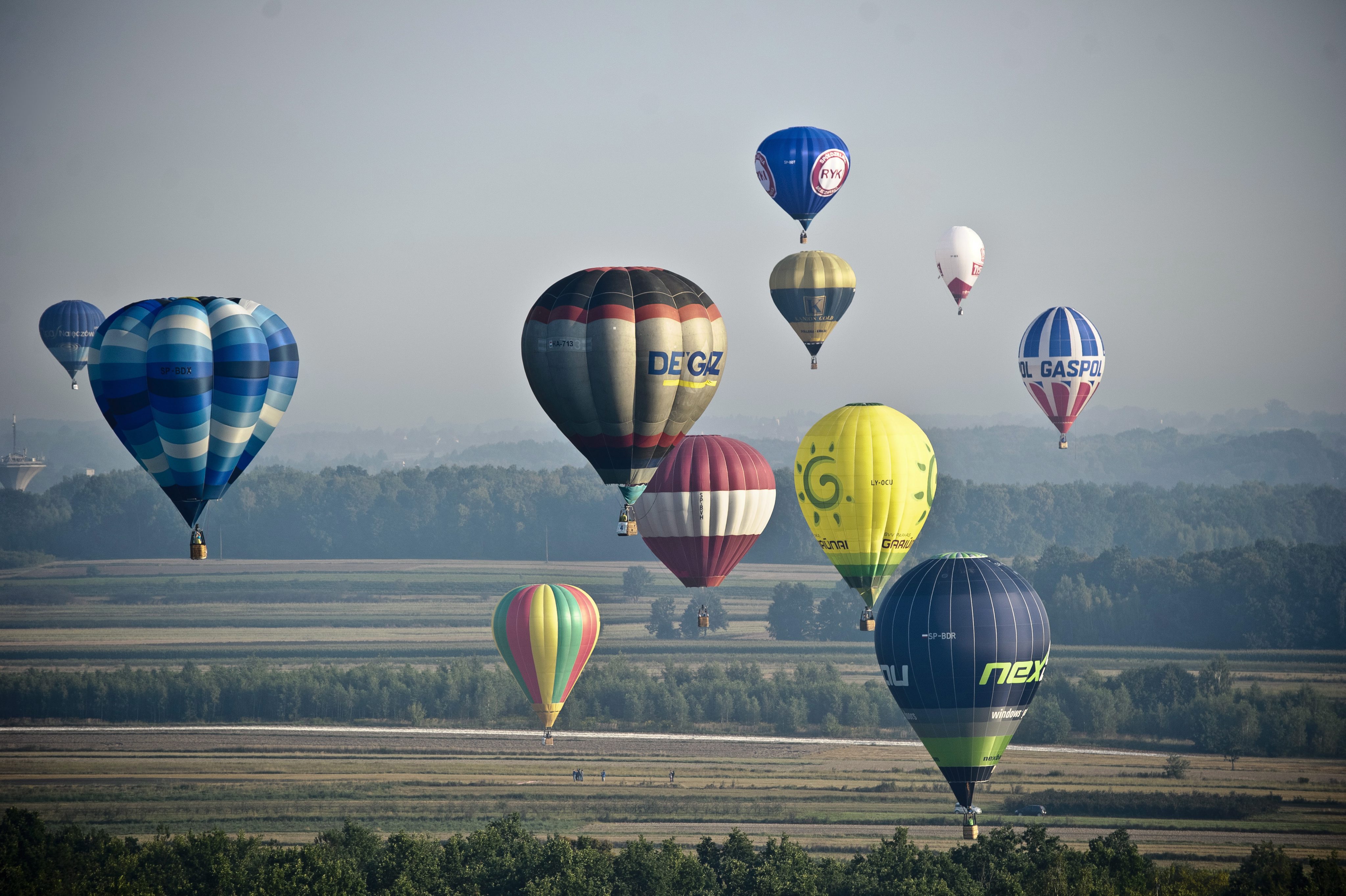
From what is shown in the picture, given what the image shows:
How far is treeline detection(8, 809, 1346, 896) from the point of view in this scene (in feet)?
145

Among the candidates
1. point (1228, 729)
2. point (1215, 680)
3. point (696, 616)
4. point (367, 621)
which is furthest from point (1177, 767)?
point (367, 621)

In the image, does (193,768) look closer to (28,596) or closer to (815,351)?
(815,351)

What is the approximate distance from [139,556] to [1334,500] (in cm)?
12568

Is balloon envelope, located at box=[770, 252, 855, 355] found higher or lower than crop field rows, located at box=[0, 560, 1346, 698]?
higher

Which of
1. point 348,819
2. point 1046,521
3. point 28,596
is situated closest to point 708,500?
point 348,819

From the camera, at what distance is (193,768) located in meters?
82.2

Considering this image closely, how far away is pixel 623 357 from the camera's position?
42844 millimetres

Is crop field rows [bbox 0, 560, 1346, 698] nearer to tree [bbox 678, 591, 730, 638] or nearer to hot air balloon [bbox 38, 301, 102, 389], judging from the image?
tree [bbox 678, 591, 730, 638]

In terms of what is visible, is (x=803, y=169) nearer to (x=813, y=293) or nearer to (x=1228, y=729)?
(x=813, y=293)

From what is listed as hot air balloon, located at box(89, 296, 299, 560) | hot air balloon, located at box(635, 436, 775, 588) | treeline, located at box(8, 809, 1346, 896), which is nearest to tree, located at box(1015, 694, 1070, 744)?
treeline, located at box(8, 809, 1346, 896)

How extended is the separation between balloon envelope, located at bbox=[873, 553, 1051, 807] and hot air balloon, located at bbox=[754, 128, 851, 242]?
15.0 metres

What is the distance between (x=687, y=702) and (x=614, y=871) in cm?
4914

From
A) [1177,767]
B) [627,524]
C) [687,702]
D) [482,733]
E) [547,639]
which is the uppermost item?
[627,524]

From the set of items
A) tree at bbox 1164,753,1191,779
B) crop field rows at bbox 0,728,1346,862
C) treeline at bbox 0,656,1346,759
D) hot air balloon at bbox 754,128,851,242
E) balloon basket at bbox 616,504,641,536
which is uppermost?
hot air balloon at bbox 754,128,851,242
